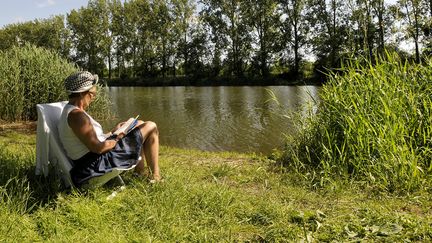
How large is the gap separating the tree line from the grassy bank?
3058cm

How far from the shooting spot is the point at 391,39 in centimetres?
596

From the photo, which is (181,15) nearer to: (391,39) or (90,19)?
(90,19)

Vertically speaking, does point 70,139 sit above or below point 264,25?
below

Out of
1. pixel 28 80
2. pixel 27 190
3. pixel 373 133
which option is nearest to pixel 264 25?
pixel 28 80

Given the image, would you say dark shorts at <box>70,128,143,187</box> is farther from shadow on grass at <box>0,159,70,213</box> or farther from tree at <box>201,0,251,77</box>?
tree at <box>201,0,251,77</box>

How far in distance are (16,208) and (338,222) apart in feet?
8.92

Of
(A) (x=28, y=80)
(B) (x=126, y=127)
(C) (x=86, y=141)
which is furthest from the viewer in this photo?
(A) (x=28, y=80)

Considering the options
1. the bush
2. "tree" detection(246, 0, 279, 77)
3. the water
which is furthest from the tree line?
the bush

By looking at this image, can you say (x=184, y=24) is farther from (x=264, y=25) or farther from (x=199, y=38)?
(x=264, y=25)

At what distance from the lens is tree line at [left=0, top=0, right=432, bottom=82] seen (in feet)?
135

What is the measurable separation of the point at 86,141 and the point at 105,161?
0.29 m

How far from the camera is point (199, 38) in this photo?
159 ft

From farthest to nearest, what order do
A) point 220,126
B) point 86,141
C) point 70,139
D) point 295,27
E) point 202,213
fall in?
point 295,27, point 220,126, point 70,139, point 86,141, point 202,213

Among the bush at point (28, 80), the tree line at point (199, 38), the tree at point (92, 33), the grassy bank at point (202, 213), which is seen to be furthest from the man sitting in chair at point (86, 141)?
the tree at point (92, 33)
